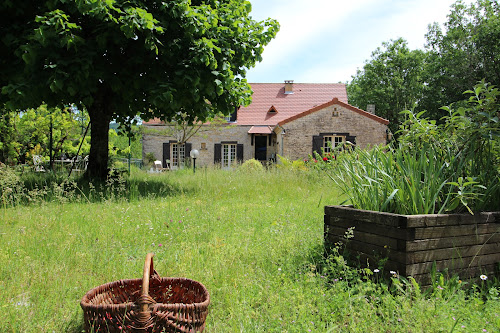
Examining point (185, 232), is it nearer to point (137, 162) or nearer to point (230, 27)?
point (230, 27)

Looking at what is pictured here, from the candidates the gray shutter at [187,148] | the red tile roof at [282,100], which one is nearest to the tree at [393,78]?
the red tile roof at [282,100]

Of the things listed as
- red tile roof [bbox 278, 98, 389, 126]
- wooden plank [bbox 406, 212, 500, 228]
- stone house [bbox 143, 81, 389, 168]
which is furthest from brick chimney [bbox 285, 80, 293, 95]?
wooden plank [bbox 406, 212, 500, 228]

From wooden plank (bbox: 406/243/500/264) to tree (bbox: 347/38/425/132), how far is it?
37462mm

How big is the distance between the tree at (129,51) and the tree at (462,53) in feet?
77.3

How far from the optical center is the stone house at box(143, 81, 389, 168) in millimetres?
22578

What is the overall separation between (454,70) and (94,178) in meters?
28.6

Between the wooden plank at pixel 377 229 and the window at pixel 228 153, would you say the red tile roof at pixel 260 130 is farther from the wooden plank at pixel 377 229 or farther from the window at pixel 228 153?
the wooden plank at pixel 377 229

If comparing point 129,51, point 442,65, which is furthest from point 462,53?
point 129,51

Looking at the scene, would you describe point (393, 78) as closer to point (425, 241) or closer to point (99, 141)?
point (99, 141)

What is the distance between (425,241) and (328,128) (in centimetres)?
2058

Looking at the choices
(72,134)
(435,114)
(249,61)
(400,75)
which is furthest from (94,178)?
(400,75)

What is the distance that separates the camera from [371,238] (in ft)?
9.80

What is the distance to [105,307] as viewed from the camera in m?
1.98

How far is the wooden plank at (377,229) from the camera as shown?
268 centimetres
